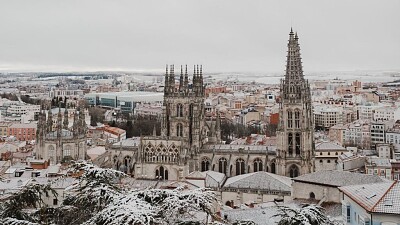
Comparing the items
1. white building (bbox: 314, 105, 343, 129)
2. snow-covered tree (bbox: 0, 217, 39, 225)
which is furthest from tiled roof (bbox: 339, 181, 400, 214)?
white building (bbox: 314, 105, 343, 129)

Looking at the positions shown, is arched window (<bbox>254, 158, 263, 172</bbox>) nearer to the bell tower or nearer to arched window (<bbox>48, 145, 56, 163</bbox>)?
the bell tower

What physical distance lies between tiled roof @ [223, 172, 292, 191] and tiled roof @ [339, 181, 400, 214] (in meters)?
13.2

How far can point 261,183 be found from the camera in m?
32.0

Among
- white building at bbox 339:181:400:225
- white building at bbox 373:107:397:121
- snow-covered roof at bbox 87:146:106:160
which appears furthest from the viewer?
white building at bbox 373:107:397:121

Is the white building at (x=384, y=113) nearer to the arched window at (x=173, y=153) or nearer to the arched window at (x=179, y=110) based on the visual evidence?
the arched window at (x=179, y=110)

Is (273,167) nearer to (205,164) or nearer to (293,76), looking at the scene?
(205,164)

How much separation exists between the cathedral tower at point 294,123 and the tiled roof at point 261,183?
545 cm

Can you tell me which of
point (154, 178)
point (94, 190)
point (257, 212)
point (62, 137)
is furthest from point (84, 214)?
point (62, 137)

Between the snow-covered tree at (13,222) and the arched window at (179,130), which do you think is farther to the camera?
the arched window at (179,130)

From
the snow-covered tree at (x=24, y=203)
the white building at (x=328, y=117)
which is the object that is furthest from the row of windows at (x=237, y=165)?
the white building at (x=328, y=117)

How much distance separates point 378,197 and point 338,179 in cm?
1113

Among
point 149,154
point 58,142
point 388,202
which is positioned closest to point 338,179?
point 388,202

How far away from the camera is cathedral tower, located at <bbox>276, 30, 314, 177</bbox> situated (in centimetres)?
3822

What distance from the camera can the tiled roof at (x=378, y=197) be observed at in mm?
15164
